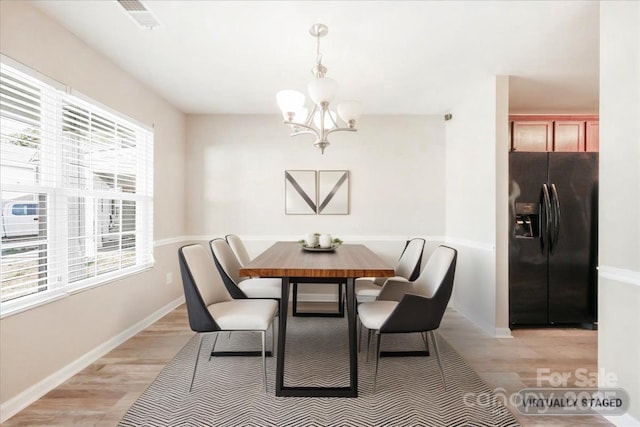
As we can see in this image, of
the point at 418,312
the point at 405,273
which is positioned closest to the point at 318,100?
the point at 418,312

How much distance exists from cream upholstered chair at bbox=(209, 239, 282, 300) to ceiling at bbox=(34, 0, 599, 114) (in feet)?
5.03

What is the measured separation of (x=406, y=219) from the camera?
4.31 meters

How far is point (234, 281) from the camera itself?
281 centimetres

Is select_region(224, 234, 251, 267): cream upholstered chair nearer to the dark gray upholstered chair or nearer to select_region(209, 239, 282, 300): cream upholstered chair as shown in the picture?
select_region(209, 239, 282, 300): cream upholstered chair

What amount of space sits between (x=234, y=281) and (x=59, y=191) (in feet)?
4.50

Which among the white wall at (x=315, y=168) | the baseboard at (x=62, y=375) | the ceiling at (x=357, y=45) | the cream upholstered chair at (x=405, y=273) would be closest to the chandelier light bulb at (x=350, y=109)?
the ceiling at (x=357, y=45)

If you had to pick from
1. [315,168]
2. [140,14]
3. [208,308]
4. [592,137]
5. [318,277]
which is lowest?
[208,308]

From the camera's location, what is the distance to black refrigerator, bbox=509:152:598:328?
324cm

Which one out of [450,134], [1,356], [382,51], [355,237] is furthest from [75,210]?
[450,134]

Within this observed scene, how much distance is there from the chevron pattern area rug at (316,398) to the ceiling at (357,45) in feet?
7.66

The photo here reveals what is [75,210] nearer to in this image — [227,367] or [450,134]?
[227,367]

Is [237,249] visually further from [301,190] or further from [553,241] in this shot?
[553,241]

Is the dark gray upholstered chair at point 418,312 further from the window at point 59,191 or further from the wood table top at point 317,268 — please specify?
the window at point 59,191

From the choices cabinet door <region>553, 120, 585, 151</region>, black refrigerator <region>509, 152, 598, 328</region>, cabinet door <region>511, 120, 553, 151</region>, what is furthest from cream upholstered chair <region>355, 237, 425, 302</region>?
cabinet door <region>553, 120, 585, 151</region>
